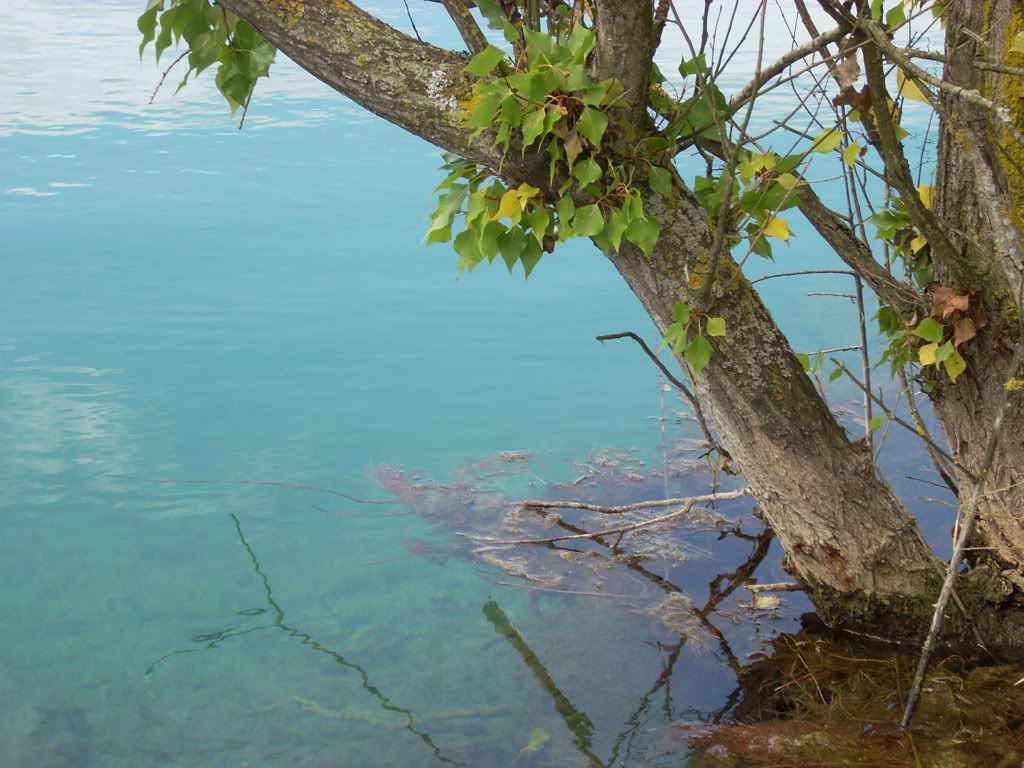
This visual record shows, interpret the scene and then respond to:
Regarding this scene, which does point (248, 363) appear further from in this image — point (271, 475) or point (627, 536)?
point (627, 536)

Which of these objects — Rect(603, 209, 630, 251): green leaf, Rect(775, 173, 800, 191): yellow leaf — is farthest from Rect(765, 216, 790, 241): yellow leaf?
Rect(603, 209, 630, 251): green leaf

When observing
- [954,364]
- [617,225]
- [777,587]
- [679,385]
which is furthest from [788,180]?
[777,587]

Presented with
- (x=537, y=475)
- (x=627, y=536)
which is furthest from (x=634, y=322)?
(x=627, y=536)

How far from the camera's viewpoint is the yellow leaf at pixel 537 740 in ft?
7.46

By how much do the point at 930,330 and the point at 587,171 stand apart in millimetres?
847

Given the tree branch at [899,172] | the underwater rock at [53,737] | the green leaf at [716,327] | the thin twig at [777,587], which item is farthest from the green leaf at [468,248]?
the underwater rock at [53,737]

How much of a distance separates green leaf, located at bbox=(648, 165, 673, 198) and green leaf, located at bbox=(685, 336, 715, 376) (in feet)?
1.04

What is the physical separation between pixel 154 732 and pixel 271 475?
1.28 metres

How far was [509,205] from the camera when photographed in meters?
1.99

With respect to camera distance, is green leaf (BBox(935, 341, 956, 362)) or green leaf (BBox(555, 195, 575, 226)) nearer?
green leaf (BBox(555, 195, 575, 226))

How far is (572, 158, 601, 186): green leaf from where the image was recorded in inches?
75.7

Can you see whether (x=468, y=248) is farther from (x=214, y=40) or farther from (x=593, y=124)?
(x=214, y=40)

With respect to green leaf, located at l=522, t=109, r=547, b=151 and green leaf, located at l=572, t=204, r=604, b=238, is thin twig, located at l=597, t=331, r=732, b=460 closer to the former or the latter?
green leaf, located at l=572, t=204, r=604, b=238

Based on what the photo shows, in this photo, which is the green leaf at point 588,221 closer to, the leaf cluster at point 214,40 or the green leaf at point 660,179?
the green leaf at point 660,179
